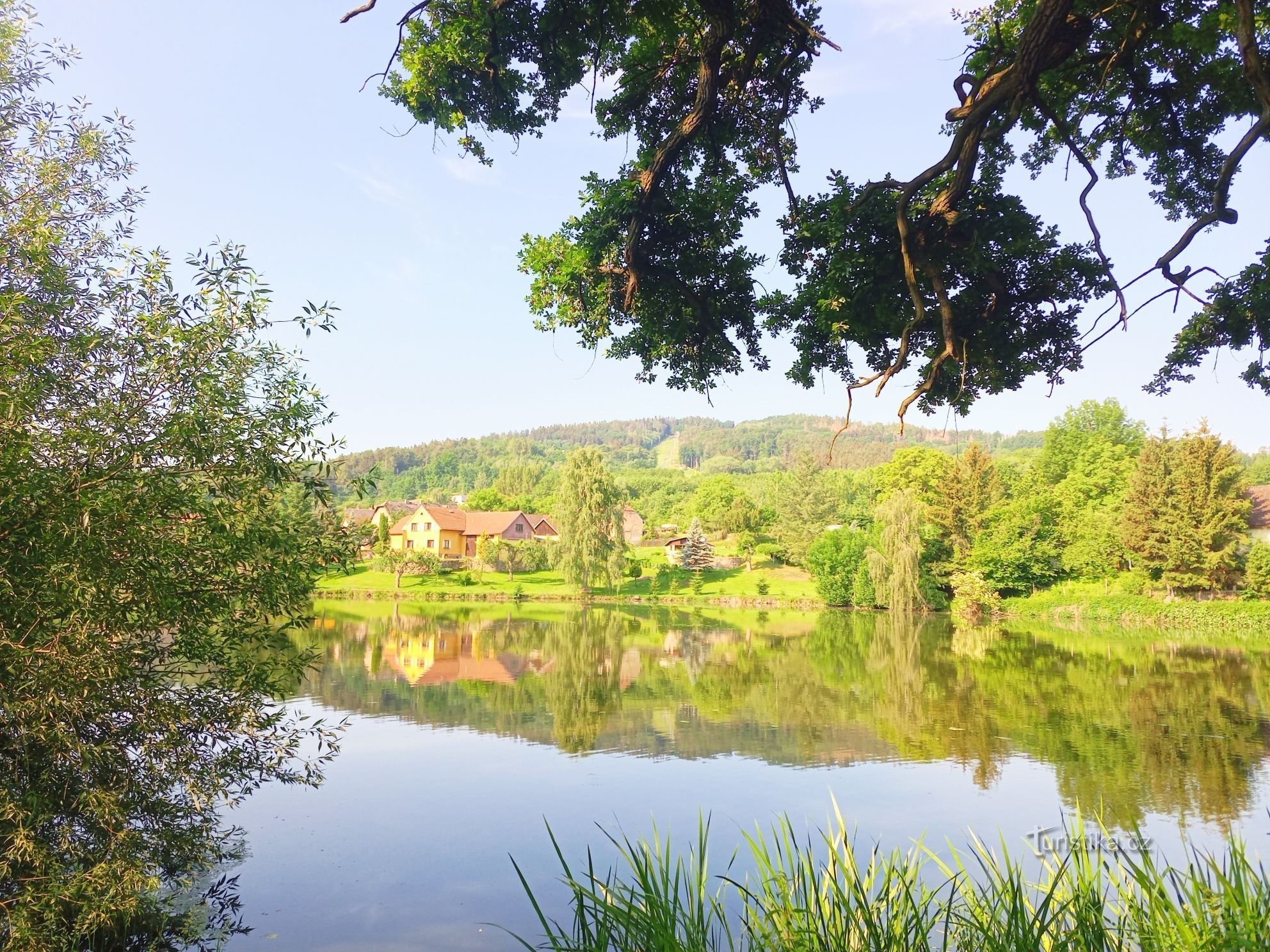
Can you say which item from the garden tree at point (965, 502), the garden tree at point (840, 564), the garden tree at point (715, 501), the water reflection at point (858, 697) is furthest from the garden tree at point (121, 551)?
the garden tree at point (715, 501)

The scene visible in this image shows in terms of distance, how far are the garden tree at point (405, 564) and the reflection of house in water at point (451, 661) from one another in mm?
24271

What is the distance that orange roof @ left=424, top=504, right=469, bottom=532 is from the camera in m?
73.5

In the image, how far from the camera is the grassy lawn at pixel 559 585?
180ft

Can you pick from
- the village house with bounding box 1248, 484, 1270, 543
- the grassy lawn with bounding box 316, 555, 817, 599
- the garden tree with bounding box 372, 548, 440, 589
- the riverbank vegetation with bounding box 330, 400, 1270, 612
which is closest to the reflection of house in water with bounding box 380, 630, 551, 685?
the riverbank vegetation with bounding box 330, 400, 1270, 612

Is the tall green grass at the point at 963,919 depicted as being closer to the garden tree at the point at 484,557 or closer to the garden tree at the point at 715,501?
the garden tree at the point at 484,557

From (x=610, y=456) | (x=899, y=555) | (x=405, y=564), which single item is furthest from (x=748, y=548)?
(x=610, y=456)

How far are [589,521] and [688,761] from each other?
34440 millimetres

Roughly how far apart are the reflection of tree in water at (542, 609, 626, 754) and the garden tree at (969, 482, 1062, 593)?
2287 centimetres

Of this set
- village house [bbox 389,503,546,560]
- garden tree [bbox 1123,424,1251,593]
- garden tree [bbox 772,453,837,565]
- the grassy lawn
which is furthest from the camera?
village house [bbox 389,503,546,560]

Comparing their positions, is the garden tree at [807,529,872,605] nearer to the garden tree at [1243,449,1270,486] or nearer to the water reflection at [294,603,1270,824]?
the water reflection at [294,603,1270,824]

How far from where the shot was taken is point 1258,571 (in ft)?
123

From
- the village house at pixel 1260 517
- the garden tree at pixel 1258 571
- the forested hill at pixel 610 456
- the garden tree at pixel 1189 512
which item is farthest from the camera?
the forested hill at pixel 610 456

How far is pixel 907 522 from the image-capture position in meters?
45.6

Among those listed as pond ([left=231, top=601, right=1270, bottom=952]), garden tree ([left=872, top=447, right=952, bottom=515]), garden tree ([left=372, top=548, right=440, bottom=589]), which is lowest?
pond ([left=231, top=601, right=1270, bottom=952])
